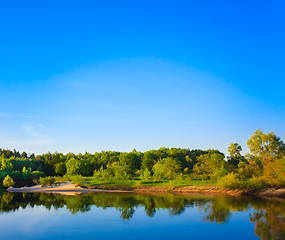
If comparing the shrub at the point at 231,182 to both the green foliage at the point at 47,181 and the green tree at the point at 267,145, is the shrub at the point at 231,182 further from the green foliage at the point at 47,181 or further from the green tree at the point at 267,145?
the green foliage at the point at 47,181

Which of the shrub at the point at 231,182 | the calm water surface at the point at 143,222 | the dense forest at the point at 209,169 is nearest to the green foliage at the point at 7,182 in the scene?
the dense forest at the point at 209,169

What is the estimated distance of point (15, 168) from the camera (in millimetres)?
73812

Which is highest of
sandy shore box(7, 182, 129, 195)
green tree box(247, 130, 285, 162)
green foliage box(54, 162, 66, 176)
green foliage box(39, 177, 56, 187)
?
green tree box(247, 130, 285, 162)

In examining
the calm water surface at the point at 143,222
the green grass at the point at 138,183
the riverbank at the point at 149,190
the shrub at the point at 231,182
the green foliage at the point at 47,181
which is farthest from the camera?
the green foliage at the point at 47,181

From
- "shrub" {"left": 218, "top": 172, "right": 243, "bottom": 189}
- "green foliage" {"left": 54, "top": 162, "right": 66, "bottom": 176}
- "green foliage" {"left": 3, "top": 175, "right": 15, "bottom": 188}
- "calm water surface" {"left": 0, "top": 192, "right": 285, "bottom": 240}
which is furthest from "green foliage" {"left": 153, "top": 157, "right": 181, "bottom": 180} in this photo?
"green foliage" {"left": 54, "top": 162, "right": 66, "bottom": 176}

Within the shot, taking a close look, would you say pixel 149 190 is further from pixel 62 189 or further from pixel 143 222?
pixel 143 222

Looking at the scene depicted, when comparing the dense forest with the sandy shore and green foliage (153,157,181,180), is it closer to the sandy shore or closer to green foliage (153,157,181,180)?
green foliage (153,157,181,180)

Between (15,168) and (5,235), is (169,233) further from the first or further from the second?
(15,168)

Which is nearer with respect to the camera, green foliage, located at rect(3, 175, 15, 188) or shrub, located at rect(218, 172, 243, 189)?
shrub, located at rect(218, 172, 243, 189)

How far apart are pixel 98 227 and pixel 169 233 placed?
5180mm

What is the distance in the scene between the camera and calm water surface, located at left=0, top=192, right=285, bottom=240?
17438 millimetres

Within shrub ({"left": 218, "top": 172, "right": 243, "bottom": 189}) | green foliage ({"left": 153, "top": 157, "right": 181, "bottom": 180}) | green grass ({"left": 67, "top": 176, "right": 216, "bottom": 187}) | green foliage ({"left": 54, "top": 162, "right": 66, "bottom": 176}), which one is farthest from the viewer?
green foliage ({"left": 54, "top": 162, "right": 66, "bottom": 176})

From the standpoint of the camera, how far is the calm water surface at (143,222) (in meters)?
17.4

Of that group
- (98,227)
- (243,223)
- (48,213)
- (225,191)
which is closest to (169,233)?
(98,227)
